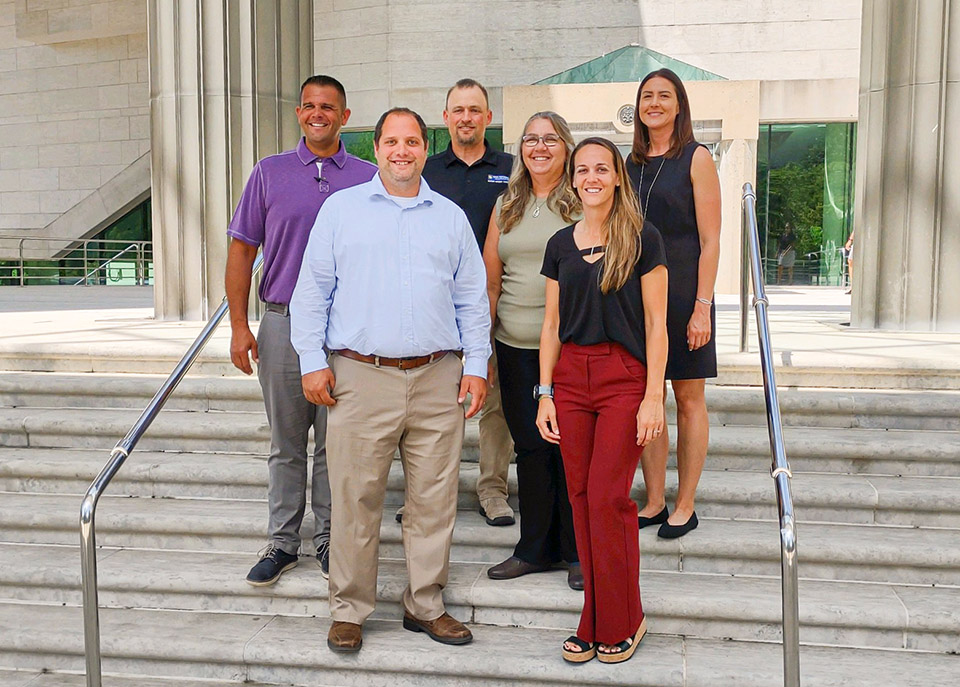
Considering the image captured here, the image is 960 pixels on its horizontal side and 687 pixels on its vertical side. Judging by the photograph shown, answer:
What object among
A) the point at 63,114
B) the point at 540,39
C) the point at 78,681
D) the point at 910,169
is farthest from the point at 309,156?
the point at 63,114

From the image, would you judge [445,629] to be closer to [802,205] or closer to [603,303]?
[603,303]

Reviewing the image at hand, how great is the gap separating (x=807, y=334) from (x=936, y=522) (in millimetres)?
3425

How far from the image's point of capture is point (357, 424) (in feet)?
11.3

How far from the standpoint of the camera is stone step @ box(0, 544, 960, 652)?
3623 millimetres

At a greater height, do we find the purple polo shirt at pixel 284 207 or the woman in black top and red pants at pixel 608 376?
the purple polo shirt at pixel 284 207

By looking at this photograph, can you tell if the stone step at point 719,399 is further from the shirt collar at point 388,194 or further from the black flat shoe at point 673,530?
the shirt collar at point 388,194

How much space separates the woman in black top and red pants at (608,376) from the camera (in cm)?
329

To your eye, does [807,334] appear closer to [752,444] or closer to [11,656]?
[752,444]

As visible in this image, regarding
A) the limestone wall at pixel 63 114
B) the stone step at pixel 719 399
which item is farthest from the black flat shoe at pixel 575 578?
the limestone wall at pixel 63 114

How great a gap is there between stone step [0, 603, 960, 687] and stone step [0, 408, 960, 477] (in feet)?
4.21

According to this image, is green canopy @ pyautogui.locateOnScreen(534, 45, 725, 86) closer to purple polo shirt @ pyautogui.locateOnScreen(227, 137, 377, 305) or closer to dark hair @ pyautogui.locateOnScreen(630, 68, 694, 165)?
dark hair @ pyautogui.locateOnScreen(630, 68, 694, 165)

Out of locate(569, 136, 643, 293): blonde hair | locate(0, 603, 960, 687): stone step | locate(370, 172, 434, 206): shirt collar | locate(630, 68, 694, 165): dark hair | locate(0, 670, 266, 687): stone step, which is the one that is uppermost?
locate(630, 68, 694, 165): dark hair

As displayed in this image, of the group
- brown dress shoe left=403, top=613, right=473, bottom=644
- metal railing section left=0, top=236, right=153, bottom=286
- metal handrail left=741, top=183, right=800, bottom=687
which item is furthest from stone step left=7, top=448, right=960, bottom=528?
metal railing section left=0, top=236, right=153, bottom=286

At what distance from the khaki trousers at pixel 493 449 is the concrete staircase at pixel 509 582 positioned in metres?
0.16
